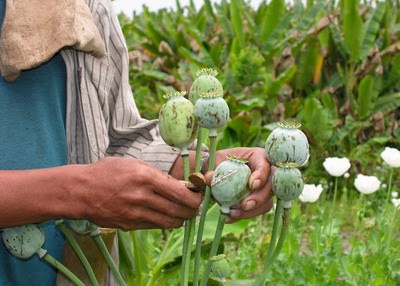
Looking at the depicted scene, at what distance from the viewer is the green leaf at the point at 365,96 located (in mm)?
5602

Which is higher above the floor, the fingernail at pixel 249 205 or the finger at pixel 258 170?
the finger at pixel 258 170

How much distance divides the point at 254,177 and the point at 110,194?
0.72 ft

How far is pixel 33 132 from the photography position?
1.50 m

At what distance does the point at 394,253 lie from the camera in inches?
98.4

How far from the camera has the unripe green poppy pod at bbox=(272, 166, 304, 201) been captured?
3.36 ft

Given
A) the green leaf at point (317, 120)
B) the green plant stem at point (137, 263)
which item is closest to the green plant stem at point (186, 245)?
the green plant stem at point (137, 263)

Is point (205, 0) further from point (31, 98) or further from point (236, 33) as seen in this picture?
point (31, 98)

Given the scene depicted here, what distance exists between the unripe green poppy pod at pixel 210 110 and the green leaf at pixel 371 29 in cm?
493

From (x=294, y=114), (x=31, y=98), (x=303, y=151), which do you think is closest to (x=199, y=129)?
(x=303, y=151)

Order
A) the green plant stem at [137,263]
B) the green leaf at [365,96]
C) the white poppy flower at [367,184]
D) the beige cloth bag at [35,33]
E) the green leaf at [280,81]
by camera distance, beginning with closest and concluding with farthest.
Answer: the beige cloth bag at [35,33]
the green plant stem at [137,263]
the white poppy flower at [367,184]
the green leaf at [280,81]
the green leaf at [365,96]

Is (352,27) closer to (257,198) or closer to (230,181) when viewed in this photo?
(257,198)

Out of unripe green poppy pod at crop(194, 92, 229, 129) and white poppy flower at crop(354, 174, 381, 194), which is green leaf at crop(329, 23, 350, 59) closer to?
white poppy flower at crop(354, 174, 381, 194)

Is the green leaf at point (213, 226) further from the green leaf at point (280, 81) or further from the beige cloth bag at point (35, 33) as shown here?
the green leaf at point (280, 81)

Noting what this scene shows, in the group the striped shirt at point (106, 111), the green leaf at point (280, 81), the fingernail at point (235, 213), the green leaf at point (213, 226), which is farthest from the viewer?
the green leaf at point (280, 81)
